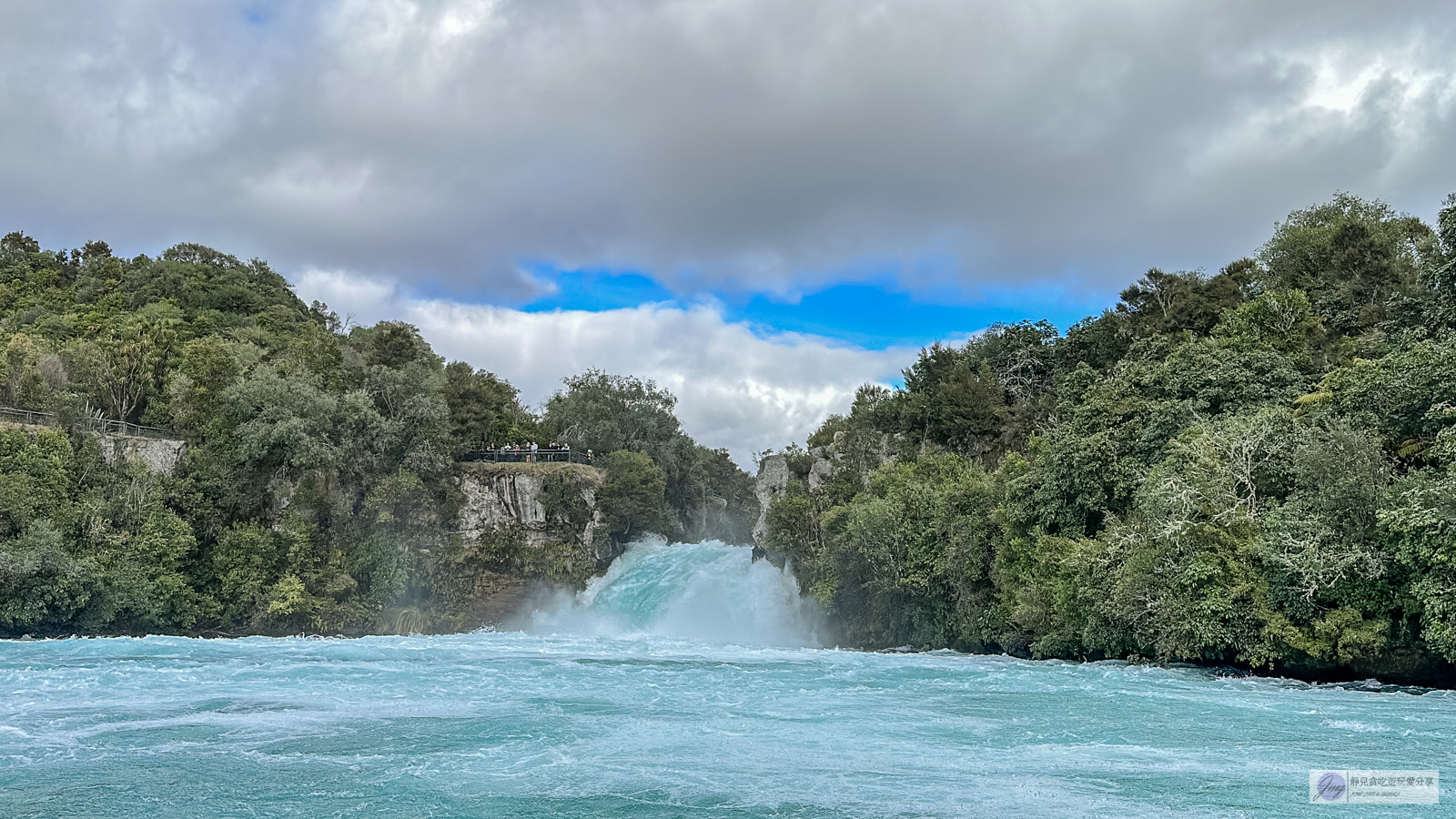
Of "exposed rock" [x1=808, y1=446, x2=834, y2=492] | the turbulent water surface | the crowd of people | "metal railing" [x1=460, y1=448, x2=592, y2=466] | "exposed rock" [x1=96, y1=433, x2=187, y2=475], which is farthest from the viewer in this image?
"exposed rock" [x1=808, y1=446, x2=834, y2=492]

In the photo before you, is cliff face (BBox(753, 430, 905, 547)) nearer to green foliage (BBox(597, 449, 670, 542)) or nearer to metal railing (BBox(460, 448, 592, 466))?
green foliage (BBox(597, 449, 670, 542))

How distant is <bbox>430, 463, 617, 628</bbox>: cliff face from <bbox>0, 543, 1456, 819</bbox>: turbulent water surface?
24.0m

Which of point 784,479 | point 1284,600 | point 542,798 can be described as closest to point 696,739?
point 542,798

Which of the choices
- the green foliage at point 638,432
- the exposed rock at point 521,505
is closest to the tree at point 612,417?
the green foliage at point 638,432

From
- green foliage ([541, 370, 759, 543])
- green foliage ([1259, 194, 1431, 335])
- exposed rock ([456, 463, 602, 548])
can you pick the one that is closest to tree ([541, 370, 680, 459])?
green foliage ([541, 370, 759, 543])

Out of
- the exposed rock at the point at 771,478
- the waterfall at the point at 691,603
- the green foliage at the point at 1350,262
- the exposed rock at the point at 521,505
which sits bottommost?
the waterfall at the point at 691,603

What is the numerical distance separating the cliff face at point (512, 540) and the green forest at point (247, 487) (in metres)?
0.27

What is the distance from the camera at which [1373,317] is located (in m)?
37.2

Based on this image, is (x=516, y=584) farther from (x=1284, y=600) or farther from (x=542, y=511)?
(x=1284, y=600)

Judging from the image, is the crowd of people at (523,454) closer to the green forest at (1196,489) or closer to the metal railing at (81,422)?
the green forest at (1196,489)

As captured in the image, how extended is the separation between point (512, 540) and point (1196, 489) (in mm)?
37604

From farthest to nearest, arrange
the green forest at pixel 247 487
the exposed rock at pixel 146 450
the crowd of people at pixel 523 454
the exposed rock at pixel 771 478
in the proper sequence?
the exposed rock at pixel 771 478 < the crowd of people at pixel 523 454 < the exposed rock at pixel 146 450 < the green forest at pixel 247 487

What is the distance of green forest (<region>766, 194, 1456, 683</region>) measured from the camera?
826 inches

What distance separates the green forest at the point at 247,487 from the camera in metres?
39.3
